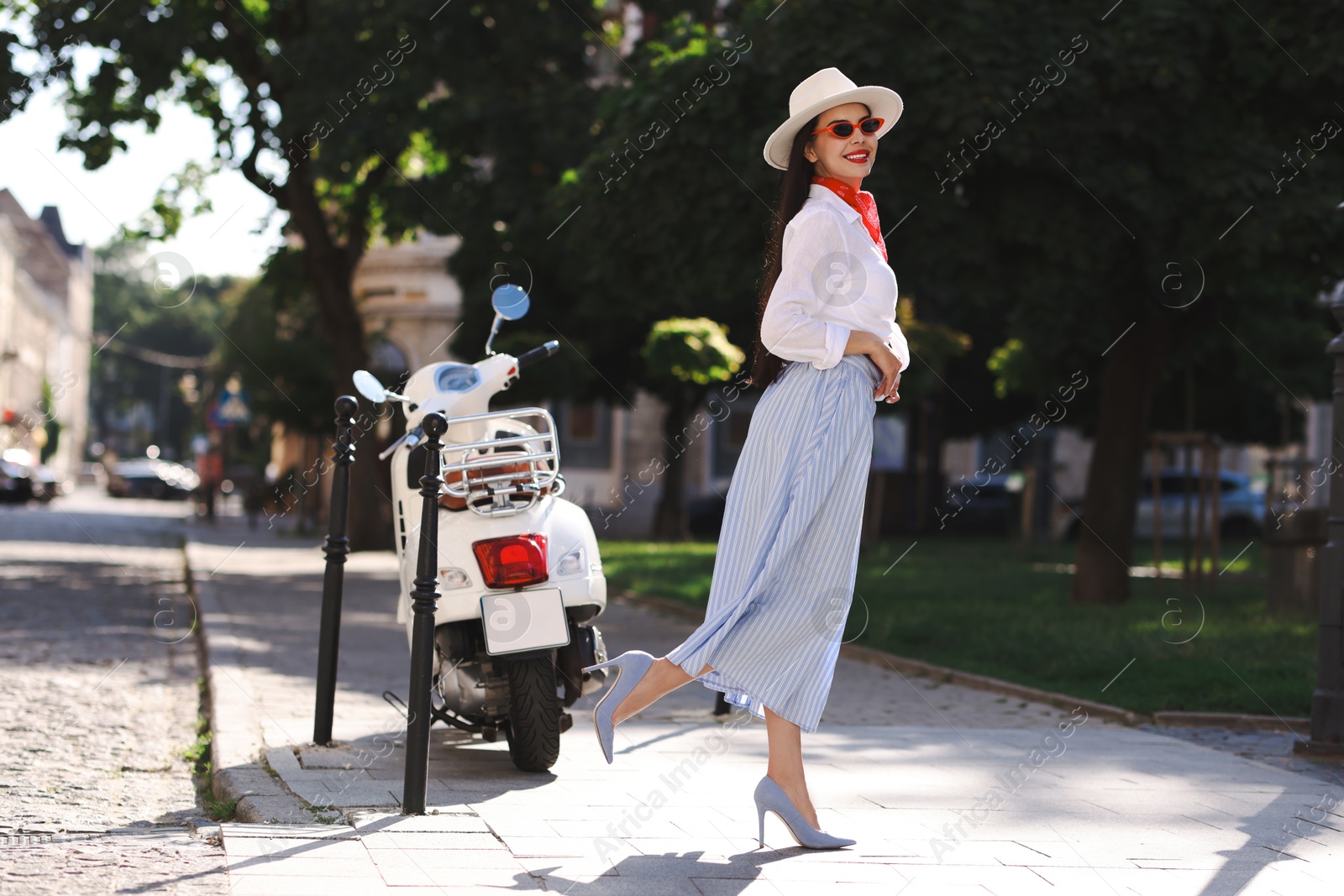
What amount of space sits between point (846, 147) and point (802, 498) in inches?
39.7

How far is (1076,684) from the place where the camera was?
8.20 metres

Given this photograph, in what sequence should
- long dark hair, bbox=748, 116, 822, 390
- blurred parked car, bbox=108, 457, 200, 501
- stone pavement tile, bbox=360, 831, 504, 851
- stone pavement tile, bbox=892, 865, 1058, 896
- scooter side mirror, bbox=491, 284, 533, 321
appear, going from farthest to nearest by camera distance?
blurred parked car, bbox=108, 457, 200, 501
scooter side mirror, bbox=491, 284, 533, 321
long dark hair, bbox=748, 116, 822, 390
stone pavement tile, bbox=360, 831, 504, 851
stone pavement tile, bbox=892, 865, 1058, 896

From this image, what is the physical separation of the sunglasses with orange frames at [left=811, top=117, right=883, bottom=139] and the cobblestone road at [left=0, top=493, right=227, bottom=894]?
8.35 feet

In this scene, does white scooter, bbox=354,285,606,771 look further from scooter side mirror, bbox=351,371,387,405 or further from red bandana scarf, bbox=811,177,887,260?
red bandana scarf, bbox=811,177,887,260

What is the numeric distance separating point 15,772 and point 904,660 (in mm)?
5593

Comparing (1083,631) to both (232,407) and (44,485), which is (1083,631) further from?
(44,485)

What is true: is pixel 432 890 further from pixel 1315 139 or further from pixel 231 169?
pixel 231 169

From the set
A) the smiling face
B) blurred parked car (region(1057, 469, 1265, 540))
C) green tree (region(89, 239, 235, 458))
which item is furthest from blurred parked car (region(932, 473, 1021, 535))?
green tree (region(89, 239, 235, 458))

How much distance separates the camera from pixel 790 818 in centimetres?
403

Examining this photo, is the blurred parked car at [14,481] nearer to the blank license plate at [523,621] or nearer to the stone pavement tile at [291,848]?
the blank license plate at [523,621]

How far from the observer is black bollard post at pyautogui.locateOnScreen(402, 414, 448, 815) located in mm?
4328

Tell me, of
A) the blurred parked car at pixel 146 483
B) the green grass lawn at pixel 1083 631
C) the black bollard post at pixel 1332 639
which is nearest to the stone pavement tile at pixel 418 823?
the black bollard post at pixel 1332 639

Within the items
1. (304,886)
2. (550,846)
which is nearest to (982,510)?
(550,846)

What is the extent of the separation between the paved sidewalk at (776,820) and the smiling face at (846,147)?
1.89 meters
